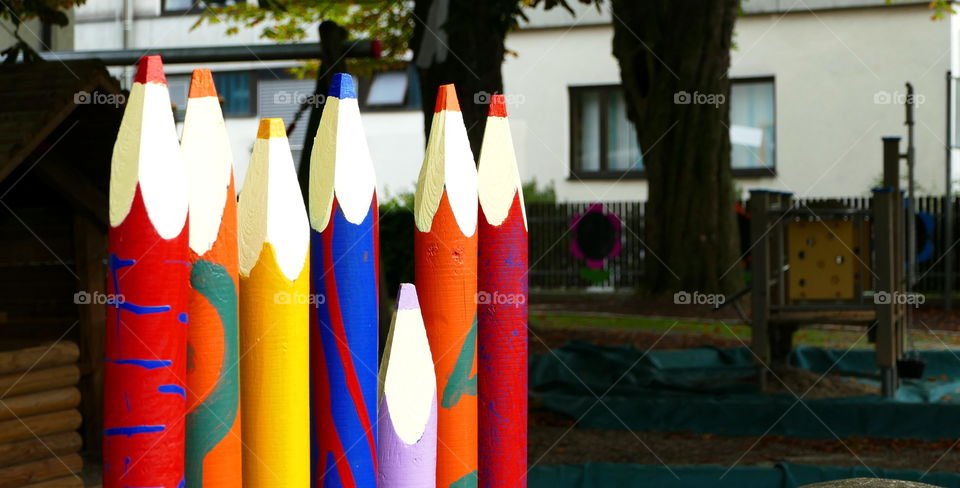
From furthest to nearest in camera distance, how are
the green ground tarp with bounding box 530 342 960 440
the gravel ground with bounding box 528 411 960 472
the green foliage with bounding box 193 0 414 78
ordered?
the green foliage with bounding box 193 0 414 78 → the green ground tarp with bounding box 530 342 960 440 → the gravel ground with bounding box 528 411 960 472

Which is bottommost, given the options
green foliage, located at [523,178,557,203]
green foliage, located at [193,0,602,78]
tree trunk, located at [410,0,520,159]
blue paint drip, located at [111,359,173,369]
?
blue paint drip, located at [111,359,173,369]

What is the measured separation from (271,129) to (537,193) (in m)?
21.7

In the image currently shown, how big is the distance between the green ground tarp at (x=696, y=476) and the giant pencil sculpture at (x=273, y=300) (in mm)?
3596

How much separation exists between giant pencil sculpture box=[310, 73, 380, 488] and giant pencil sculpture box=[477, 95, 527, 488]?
222mm

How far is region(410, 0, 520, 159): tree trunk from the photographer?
7.92 meters

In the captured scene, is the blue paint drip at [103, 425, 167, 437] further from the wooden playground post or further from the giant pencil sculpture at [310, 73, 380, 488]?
the wooden playground post

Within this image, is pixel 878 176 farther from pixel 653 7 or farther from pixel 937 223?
pixel 653 7

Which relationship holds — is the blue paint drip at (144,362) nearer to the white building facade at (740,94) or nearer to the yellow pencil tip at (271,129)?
the yellow pencil tip at (271,129)

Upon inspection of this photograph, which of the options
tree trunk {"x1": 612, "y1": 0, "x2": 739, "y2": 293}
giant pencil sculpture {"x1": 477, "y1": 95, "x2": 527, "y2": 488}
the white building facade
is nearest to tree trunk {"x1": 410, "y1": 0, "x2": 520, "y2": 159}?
giant pencil sculpture {"x1": 477, "y1": 95, "x2": 527, "y2": 488}

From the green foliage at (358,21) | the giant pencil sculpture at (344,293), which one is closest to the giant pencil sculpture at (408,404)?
the giant pencil sculpture at (344,293)

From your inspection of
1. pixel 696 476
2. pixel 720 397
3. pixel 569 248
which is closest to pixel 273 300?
pixel 696 476

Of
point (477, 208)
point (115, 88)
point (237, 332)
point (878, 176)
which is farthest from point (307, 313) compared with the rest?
point (878, 176)

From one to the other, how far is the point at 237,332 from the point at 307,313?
0.33ft

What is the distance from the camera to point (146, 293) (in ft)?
4.35
